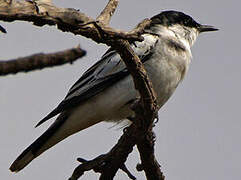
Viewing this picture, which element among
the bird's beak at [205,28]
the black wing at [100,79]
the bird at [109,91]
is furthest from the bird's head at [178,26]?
the black wing at [100,79]

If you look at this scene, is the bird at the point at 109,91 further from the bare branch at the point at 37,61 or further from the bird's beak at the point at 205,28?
the bare branch at the point at 37,61

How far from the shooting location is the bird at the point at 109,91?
7.34 metres

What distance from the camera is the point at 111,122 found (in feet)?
25.6

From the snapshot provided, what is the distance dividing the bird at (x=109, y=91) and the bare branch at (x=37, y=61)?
189 inches

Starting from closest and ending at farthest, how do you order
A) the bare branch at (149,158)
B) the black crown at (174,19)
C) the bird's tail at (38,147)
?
the bare branch at (149,158)
the bird's tail at (38,147)
the black crown at (174,19)

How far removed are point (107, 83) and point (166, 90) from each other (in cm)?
86

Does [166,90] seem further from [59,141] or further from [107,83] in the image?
[59,141]

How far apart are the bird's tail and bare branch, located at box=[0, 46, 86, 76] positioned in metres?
5.10

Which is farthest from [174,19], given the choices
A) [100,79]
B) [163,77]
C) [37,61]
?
[37,61]

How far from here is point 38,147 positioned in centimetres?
734

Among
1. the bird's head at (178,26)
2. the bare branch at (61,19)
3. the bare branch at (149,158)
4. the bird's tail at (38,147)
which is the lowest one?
the bare branch at (149,158)

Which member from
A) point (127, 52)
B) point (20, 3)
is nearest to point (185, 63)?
point (127, 52)

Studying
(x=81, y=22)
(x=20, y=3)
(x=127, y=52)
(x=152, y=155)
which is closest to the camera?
(x=20, y=3)

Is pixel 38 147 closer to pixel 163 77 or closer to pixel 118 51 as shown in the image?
pixel 163 77
